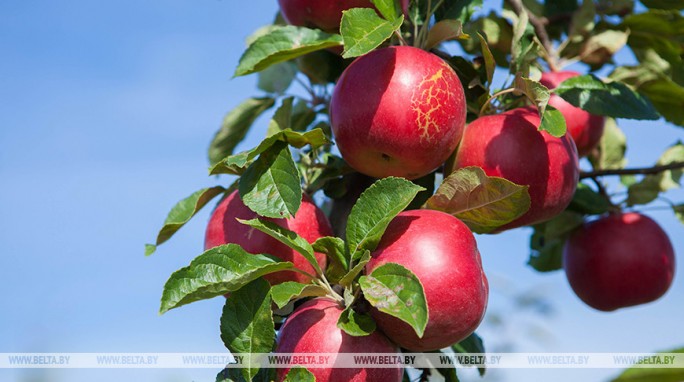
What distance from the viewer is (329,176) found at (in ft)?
4.57

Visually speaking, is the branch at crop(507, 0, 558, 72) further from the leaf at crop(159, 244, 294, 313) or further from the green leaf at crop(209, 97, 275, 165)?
the leaf at crop(159, 244, 294, 313)

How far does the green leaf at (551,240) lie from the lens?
195 cm

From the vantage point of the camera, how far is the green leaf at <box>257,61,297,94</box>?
67.5 inches

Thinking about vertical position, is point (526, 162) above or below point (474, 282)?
above

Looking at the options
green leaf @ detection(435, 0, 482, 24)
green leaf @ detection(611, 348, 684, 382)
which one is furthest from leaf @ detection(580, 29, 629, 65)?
green leaf @ detection(611, 348, 684, 382)

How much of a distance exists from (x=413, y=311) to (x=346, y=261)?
→ 0.69ft

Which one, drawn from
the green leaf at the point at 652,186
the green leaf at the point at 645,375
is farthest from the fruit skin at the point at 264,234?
the green leaf at the point at 652,186

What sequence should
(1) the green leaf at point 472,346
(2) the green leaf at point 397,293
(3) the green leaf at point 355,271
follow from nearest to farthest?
(2) the green leaf at point 397,293 → (3) the green leaf at point 355,271 → (1) the green leaf at point 472,346

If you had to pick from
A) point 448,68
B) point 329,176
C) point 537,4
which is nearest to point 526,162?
point 448,68

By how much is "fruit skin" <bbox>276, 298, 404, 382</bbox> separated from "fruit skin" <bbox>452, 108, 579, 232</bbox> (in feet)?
1.25

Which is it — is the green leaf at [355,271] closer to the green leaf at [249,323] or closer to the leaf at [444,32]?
the green leaf at [249,323]

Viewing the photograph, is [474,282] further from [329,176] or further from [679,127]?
[679,127]

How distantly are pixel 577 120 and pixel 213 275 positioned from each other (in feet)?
3.42

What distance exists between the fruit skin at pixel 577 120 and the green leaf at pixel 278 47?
630 mm
